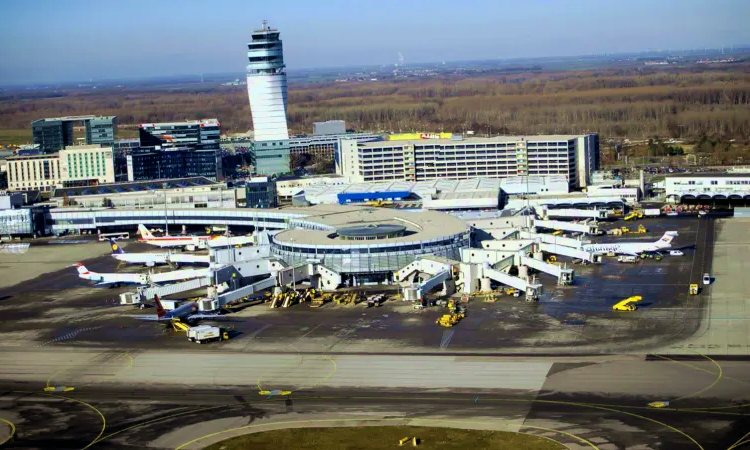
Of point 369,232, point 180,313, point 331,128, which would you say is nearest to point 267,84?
point 331,128

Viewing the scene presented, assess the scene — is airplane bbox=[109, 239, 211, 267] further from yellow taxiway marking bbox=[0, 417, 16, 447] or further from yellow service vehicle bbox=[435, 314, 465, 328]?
yellow taxiway marking bbox=[0, 417, 16, 447]

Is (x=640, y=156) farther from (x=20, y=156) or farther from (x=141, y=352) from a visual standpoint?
(x=141, y=352)

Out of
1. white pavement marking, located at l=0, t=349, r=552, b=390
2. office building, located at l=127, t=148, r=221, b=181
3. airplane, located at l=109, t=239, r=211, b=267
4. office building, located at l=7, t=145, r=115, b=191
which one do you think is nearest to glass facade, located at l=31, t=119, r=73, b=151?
office building, located at l=7, t=145, r=115, b=191

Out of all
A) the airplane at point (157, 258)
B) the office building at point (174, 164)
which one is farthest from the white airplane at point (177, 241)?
the office building at point (174, 164)

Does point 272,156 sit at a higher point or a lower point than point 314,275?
higher

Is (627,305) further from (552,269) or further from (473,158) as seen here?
(473,158)

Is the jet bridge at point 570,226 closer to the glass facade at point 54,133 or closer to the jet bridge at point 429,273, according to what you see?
the jet bridge at point 429,273
